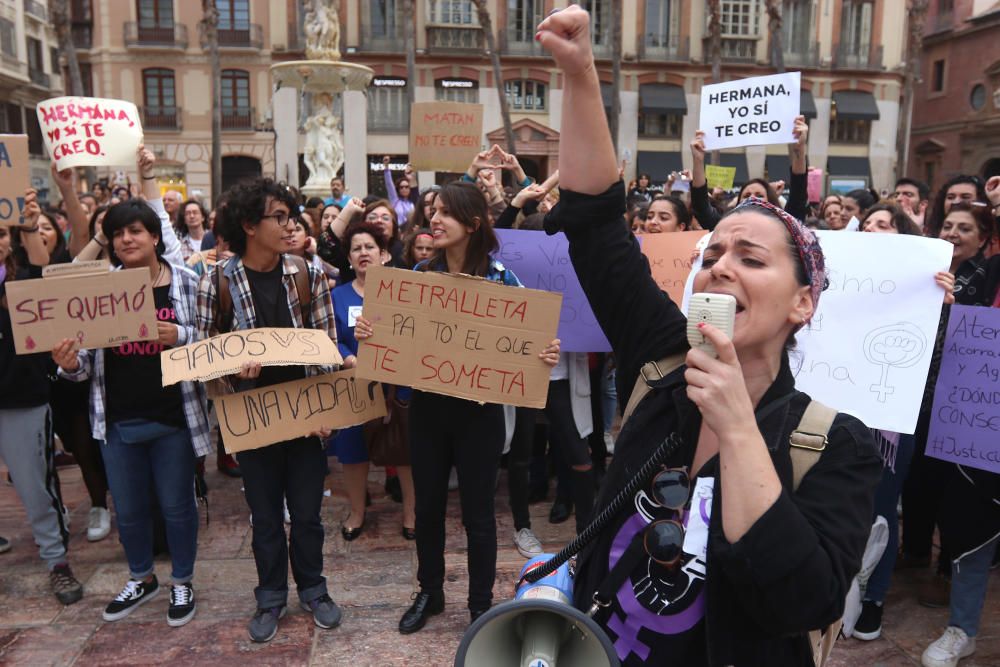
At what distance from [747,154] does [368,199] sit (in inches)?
1140

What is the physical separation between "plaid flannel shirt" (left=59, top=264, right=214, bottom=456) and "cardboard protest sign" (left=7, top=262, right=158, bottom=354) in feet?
0.70

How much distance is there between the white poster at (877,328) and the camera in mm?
3145

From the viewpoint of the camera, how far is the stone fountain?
13.0 metres

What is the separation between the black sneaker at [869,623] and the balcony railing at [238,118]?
99.2ft

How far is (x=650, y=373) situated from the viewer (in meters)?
1.62

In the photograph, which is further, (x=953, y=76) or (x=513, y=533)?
(x=953, y=76)

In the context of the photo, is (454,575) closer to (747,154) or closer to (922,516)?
(922,516)

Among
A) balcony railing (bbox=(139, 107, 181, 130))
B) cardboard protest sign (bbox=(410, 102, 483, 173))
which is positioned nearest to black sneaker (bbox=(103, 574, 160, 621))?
cardboard protest sign (bbox=(410, 102, 483, 173))

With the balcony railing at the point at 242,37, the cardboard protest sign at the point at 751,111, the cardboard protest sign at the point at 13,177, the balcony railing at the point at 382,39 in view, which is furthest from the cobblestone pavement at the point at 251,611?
the balcony railing at the point at 242,37

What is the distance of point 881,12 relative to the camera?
106ft

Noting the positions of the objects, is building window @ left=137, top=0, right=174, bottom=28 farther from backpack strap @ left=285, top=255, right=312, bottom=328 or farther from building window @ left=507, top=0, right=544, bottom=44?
backpack strap @ left=285, top=255, right=312, bottom=328

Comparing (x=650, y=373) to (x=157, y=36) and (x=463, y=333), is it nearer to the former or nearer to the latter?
(x=463, y=333)

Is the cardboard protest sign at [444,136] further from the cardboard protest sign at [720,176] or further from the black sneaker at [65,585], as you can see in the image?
the black sneaker at [65,585]

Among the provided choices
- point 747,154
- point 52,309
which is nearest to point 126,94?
point 747,154
